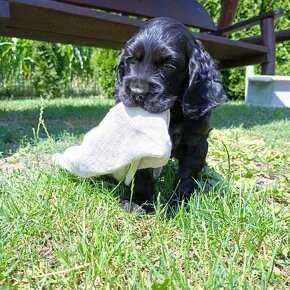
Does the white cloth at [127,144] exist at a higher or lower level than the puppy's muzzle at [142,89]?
lower

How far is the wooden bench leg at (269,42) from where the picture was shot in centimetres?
448

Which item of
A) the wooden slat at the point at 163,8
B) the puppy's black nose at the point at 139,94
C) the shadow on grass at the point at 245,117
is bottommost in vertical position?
the shadow on grass at the point at 245,117

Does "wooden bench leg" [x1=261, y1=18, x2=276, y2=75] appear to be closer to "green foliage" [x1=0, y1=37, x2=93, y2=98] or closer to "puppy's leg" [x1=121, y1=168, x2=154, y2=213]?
"puppy's leg" [x1=121, y1=168, x2=154, y2=213]

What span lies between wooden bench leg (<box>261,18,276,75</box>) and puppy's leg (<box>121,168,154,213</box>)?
3.26 meters

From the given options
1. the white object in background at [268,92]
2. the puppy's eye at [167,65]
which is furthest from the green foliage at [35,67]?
the puppy's eye at [167,65]

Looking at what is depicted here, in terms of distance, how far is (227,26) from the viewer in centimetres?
557

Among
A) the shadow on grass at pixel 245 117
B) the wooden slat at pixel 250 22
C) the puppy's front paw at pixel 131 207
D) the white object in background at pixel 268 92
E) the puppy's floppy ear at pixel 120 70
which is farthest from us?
the white object in background at pixel 268 92

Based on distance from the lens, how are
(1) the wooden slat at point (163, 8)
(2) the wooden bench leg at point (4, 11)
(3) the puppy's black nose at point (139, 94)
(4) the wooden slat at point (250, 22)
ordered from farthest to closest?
(1) the wooden slat at point (163, 8), (4) the wooden slat at point (250, 22), (2) the wooden bench leg at point (4, 11), (3) the puppy's black nose at point (139, 94)

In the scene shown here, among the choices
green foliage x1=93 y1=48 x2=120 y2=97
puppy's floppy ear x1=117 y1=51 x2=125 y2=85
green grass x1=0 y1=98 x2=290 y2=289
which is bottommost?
green grass x1=0 y1=98 x2=290 y2=289

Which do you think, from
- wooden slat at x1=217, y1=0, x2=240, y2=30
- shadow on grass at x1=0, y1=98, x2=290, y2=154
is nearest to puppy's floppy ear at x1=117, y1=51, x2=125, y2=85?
shadow on grass at x1=0, y1=98, x2=290, y2=154

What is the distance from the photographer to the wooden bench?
3023 mm

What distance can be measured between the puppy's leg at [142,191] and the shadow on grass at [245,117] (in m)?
2.40

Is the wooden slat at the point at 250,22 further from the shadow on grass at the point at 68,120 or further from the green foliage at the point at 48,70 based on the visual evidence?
the green foliage at the point at 48,70

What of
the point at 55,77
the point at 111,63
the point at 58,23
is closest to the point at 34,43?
the point at 55,77
